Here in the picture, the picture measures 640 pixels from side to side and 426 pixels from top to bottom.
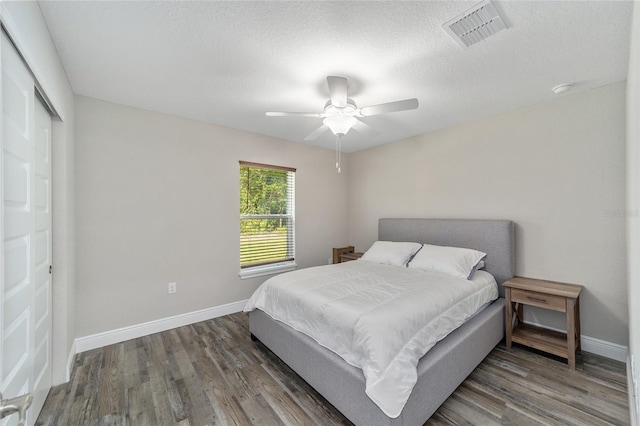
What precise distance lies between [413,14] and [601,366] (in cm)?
318

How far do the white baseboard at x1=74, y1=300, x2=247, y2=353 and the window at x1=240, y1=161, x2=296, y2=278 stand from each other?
50 centimetres

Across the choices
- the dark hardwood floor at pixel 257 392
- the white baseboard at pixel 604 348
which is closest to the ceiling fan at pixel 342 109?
the dark hardwood floor at pixel 257 392

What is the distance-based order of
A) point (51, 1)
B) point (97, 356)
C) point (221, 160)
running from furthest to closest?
point (221, 160), point (97, 356), point (51, 1)

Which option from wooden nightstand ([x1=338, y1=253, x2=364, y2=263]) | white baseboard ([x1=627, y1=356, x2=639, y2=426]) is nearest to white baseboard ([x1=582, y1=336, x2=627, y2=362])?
white baseboard ([x1=627, y1=356, x2=639, y2=426])

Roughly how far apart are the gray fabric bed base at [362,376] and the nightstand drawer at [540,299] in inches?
10.3

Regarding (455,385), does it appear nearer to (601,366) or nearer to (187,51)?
(601,366)

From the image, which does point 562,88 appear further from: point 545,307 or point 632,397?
point 632,397

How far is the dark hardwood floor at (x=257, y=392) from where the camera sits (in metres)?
1.75

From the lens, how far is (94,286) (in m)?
2.65

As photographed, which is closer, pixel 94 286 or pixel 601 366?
pixel 601 366

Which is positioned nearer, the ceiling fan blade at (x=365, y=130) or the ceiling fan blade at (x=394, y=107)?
the ceiling fan blade at (x=394, y=107)

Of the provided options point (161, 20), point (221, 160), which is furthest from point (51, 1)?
point (221, 160)

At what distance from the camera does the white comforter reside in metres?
1.53

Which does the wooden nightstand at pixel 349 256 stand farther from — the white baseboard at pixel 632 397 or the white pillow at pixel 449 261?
the white baseboard at pixel 632 397
